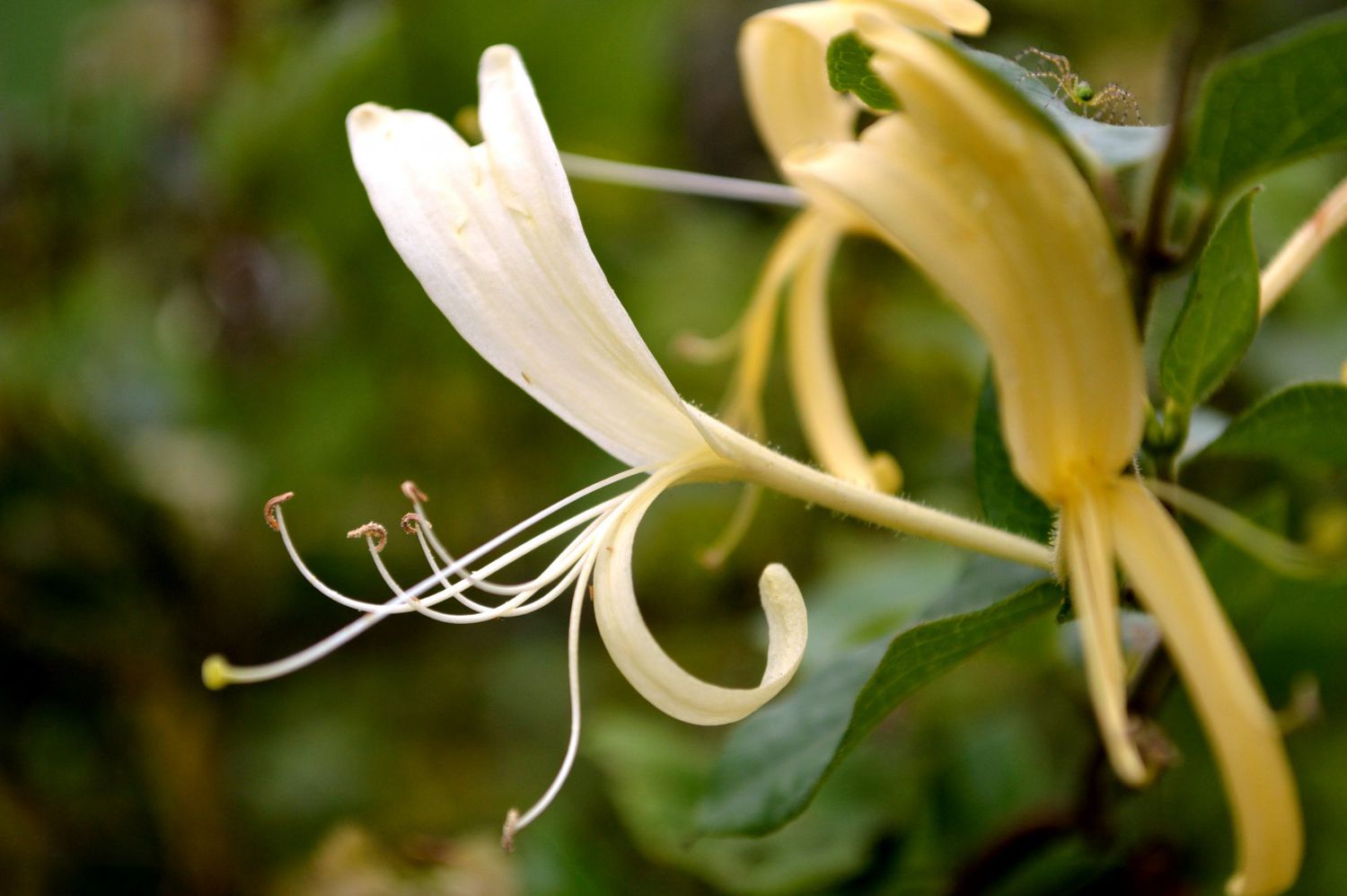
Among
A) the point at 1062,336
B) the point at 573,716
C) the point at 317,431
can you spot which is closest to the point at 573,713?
the point at 573,716

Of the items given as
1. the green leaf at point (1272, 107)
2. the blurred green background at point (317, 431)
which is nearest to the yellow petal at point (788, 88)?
the green leaf at point (1272, 107)

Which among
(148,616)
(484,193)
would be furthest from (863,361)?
(484,193)

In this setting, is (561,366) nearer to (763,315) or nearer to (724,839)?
(763,315)

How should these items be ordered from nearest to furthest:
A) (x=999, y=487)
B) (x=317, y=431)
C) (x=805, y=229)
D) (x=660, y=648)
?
(x=660, y=648) < (x=999, y=487) < (x=805, y=229) < (x=317, y=431)

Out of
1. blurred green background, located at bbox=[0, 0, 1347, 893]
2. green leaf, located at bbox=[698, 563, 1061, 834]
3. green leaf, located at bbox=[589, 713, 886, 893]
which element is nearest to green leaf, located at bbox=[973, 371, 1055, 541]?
green leaf, located at bbox=[698, 563, 1061, 834]

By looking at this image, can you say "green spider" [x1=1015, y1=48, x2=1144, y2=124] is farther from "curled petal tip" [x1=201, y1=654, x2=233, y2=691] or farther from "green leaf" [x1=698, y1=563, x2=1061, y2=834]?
"curled petal tip" [x1=201, y1=654, x2=233, y2=691]

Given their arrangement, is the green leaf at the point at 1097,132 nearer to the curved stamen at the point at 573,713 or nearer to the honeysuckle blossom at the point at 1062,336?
the honeysuckle blossom at the point at 1062,336
